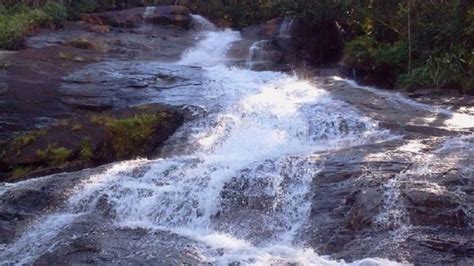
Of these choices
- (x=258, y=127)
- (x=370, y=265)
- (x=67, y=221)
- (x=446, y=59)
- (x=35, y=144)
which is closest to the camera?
(x=370, y=265)

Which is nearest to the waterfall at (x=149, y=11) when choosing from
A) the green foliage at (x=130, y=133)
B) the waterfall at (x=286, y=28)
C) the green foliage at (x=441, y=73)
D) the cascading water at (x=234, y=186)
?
the waterfall at (x=286, y=28)

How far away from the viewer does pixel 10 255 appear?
814 cm

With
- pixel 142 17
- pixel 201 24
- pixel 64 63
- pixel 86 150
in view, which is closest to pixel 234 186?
pixel 86 150

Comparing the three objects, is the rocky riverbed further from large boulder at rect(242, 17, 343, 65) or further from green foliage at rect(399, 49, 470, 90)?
large boulder at rect(242, 17, 343, 65)

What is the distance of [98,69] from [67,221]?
8049 mm

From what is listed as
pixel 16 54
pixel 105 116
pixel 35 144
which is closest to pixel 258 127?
pixel 105 116

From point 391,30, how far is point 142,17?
39.5 ft

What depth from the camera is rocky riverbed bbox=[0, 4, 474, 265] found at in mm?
7727

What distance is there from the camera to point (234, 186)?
937cm

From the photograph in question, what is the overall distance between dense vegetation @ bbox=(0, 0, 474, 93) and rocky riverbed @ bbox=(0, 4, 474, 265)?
159 centimetres

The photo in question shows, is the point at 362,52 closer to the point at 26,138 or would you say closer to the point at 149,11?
the point at 26,138

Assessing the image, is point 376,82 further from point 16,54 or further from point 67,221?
point 67,221

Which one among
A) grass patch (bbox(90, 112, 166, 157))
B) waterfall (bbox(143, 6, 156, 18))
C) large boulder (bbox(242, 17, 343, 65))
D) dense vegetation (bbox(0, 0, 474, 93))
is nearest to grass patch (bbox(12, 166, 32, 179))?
grass patch (bbox(90, 112, 166, 157))

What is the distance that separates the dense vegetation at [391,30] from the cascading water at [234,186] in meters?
3.79
